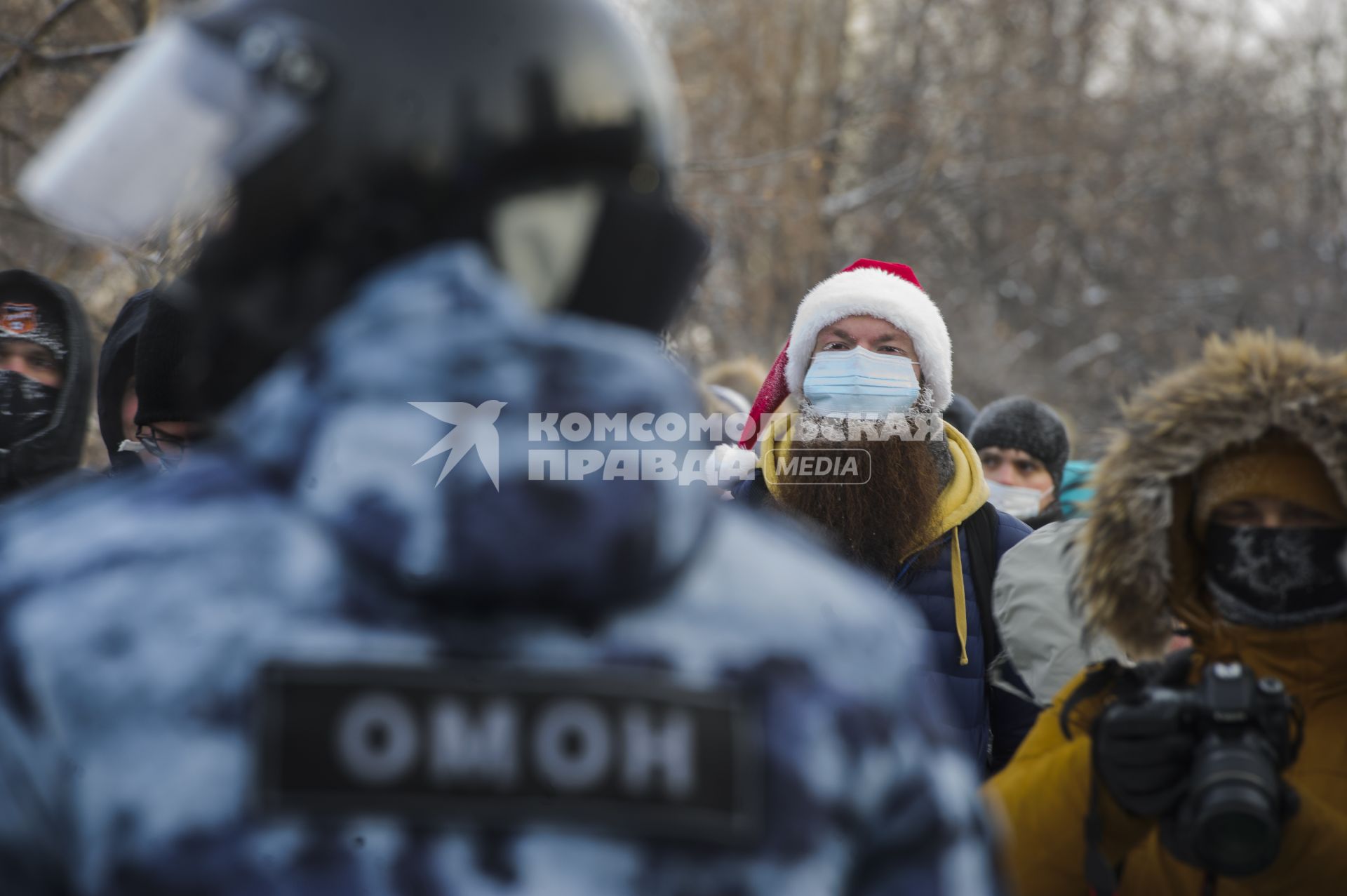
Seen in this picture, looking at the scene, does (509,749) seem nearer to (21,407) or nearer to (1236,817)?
(1236,817)

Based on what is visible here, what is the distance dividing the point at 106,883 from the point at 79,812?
0.05 metres

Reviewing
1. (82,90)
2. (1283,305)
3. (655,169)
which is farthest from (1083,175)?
(655,169)

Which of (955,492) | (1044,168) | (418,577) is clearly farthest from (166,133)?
(1044,168)

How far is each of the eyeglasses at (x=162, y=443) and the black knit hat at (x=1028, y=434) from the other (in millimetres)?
→ 3213

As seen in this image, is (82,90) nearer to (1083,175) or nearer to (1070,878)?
(1070,878)

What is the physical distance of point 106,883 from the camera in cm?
107

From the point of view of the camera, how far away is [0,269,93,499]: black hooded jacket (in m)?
3.91

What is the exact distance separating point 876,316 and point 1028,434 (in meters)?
1.71

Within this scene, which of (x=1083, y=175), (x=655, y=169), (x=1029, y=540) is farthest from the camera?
(x=1083, y=175)

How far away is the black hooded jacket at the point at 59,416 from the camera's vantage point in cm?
391

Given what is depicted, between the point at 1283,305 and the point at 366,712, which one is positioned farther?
the point at 1283,305

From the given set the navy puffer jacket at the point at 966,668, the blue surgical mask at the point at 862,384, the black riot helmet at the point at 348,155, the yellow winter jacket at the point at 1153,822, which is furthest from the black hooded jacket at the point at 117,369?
the black riot helmet at the point at 348,155

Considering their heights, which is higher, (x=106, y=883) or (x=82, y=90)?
(x=82, y=90)

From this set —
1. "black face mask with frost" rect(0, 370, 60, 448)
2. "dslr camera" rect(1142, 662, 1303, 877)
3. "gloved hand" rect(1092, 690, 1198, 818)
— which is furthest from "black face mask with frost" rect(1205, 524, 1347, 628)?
"black face mask with frost" rect(0, 370, 60, 448)
